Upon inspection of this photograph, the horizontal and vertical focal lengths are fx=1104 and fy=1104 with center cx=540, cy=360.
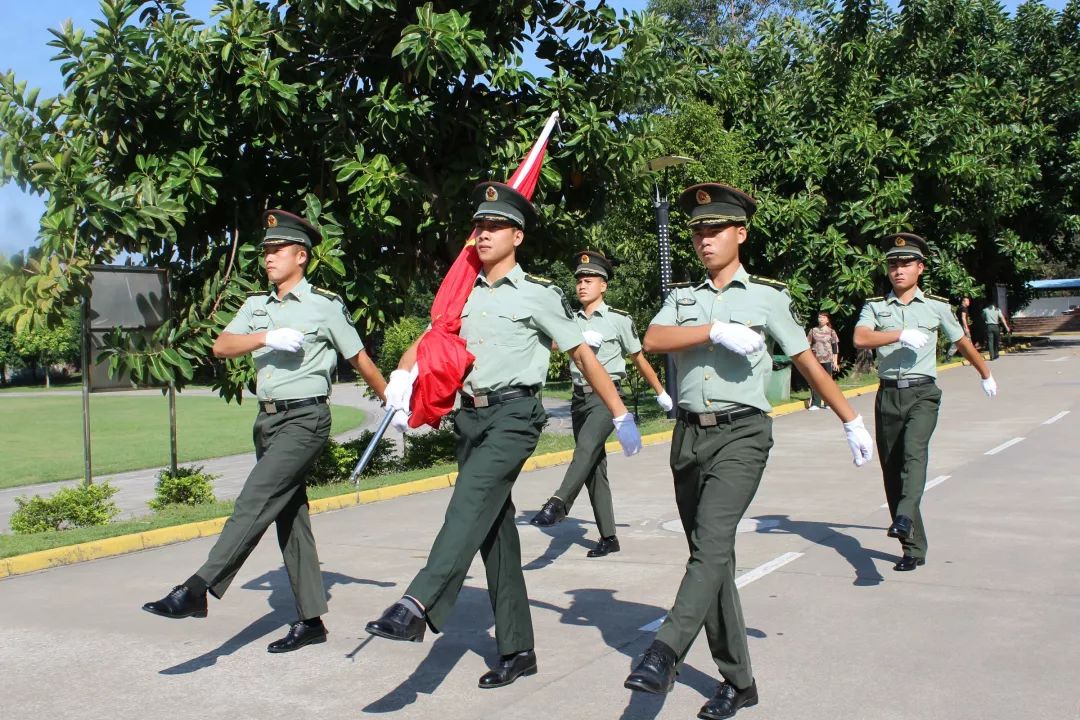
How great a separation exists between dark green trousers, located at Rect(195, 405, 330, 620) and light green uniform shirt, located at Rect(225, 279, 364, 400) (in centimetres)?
14

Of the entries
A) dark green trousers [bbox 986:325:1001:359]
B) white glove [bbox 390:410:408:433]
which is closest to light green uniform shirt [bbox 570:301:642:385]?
white glove [bbox 390:410:408:433]

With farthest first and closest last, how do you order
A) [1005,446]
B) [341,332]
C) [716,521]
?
1. [1005,446]
2. [341,332]
3. [716,521]

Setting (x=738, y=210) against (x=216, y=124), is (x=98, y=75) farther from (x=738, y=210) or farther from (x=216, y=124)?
(x=738, y=210)

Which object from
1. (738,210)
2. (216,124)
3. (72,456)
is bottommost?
(72,456)

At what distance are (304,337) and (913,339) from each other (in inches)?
162

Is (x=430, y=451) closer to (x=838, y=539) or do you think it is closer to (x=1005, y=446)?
(x=1005, y=446)

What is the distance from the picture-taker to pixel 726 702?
4.50 metres

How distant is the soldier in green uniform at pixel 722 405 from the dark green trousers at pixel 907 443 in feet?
8.55

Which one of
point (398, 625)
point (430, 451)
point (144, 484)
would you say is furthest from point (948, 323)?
point (144, 484)

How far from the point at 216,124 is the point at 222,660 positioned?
7730 millimetres

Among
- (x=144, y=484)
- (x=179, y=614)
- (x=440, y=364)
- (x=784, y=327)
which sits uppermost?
(x=784, y=327)

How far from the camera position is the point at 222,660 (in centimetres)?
557

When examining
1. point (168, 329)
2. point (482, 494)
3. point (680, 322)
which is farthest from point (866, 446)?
point (168, 329)

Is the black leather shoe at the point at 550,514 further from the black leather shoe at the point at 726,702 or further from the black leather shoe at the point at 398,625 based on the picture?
the black leather shoe at the point at 398,625
